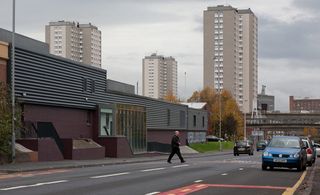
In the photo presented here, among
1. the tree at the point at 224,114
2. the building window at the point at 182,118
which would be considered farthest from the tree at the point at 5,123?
the tree at the point at 224,114

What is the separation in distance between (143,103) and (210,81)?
88896mm

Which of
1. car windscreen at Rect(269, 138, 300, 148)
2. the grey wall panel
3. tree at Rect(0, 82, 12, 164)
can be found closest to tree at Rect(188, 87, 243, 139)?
the grey wall panel

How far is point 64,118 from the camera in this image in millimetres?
44938

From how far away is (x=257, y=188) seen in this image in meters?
16.8

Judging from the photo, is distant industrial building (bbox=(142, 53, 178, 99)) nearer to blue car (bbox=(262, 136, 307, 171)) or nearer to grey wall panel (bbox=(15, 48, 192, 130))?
grey wall panel (bbox=(15, 48, 192, 130))

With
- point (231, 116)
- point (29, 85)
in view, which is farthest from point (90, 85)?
point (231, 116)

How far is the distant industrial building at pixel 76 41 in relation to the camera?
329 ft

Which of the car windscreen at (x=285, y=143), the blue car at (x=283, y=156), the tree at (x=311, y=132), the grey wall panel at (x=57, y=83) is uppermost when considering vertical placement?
the grey wall panel at (x=57, y=83)

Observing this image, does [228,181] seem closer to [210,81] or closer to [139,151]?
[139,151]

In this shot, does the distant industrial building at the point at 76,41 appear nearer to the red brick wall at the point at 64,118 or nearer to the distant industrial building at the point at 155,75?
the red brick wall at the point at 64,118

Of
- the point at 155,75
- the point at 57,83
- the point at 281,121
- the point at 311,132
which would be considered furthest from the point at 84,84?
the point at 311,132

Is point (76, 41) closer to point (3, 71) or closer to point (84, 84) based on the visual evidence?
point (84, 84)

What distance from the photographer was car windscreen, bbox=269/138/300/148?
26.8m

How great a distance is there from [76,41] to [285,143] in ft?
255
